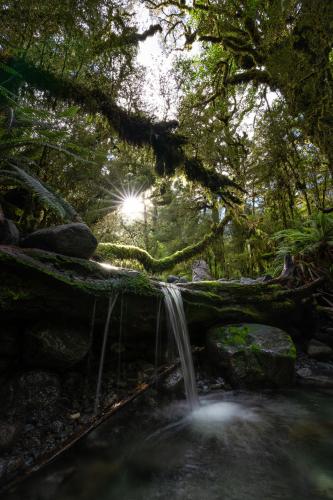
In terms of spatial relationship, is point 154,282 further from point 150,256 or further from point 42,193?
point 150,256

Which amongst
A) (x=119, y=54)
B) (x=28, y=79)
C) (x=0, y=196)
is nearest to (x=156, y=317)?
(x=0, y=196)

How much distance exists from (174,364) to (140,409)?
952 mm

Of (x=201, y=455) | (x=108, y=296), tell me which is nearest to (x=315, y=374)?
(x=201, y=455)

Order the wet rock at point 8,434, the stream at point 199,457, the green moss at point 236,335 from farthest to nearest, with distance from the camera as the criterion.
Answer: the green moss at point 236,335 < the wet rock at point 8,434 < the stream at point 199,457

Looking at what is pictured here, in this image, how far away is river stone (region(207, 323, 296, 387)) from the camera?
438cm

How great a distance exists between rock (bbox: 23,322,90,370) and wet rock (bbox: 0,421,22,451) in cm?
69

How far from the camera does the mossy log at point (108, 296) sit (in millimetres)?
3043

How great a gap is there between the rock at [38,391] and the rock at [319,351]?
4.98m

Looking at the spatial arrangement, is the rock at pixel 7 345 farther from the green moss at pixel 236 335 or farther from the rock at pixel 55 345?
the green moss at pixel 236 335

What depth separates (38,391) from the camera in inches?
121

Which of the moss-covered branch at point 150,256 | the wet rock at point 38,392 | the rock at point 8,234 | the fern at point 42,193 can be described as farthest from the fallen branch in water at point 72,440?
the moss-covered branch at point 150,256

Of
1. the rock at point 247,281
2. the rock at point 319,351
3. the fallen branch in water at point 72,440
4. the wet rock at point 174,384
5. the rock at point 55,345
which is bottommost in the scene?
the fallen branch in water at point 72,440

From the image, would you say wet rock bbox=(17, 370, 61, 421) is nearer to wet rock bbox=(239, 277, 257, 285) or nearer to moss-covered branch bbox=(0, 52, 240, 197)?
wet rock bbox=(239, 277, 257, 285)

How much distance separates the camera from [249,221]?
9727 millimetres
